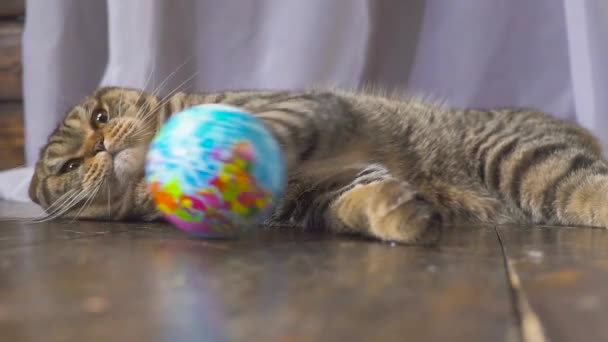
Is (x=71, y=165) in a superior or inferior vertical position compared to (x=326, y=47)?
inferior

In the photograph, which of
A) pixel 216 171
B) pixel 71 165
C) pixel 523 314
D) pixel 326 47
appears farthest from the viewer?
pixel 326 47

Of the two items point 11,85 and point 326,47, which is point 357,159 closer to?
point 326,47

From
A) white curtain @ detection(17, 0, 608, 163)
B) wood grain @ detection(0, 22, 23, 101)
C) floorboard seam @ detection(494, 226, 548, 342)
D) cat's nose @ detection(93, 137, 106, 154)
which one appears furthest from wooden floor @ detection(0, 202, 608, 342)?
wood grain @ detection(0, 22, 23, 101)

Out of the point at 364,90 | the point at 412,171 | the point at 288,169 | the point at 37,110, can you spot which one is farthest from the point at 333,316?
Answer: the point at 37,110

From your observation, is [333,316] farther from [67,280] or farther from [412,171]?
[412,171]

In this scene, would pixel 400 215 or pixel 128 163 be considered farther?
pixel 128 163

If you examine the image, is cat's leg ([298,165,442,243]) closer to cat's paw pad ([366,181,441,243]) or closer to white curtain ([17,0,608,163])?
cat's paw pad ([366,181,441,243])

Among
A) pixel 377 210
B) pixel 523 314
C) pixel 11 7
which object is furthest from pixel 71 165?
pixel 11 7
